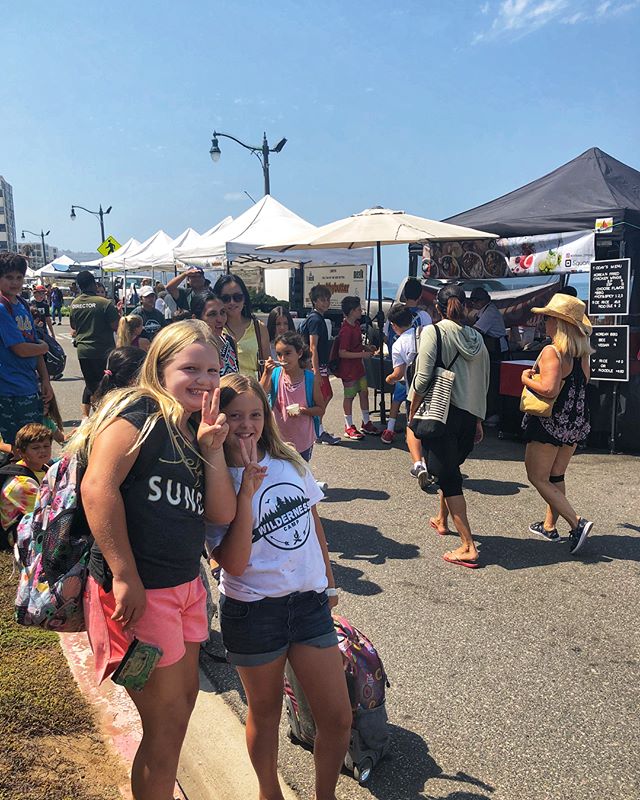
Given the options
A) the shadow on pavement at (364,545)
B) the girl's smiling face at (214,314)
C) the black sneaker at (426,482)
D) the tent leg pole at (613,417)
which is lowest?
the shadow on pavement at (364,545)

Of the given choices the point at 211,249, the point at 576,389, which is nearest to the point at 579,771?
the point at 576,389

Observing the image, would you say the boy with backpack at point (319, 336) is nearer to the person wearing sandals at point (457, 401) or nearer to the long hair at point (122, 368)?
the person wearing sandals at point (457, 401)

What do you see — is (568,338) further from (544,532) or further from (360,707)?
(360,707)

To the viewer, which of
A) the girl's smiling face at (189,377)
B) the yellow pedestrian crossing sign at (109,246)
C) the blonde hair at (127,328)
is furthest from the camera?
the yellow pedestrian crossing sign at (109,246)

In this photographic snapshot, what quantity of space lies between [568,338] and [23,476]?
3.82m

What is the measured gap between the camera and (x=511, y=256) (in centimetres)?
950

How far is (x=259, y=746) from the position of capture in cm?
229

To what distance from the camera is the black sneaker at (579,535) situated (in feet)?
15.6

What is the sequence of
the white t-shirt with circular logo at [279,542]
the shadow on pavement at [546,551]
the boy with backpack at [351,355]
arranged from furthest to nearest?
the boy with backpack at [351,355] < the shadow on pavement at [546,551] < the white t-shirt with circular logo at [279,542]

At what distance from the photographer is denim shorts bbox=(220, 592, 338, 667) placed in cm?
219

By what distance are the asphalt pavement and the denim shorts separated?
2.63 ft

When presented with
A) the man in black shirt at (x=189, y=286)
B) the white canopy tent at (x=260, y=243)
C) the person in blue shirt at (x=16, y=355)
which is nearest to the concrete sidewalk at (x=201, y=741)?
the person in blue shirt at (x=16, y=355)

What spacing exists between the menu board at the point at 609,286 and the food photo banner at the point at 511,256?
829 mm

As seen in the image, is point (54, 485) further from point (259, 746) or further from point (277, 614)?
point (259, 746)
